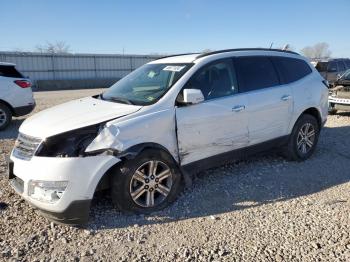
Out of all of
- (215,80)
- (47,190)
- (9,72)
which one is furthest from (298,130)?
(9,72)

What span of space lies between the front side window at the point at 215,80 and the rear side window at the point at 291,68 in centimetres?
114

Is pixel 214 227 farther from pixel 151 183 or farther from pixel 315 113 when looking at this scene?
pixel 315 113

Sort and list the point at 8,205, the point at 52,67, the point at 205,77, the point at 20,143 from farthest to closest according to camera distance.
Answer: the point at 52,67
the point at 205,77
the point at 8,205
the point at 20,143

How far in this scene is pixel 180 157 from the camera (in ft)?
14.1

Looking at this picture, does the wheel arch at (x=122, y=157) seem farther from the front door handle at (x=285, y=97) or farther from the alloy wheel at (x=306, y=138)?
the alloy wheel at (x=306, y=138)

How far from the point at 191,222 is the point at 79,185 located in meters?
1.27

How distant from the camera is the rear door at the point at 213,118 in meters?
4.27

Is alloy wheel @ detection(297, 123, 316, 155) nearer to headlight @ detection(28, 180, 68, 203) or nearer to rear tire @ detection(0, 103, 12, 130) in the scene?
headlight @ detection(28, 180, 68, 203)

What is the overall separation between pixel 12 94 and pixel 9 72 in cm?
62

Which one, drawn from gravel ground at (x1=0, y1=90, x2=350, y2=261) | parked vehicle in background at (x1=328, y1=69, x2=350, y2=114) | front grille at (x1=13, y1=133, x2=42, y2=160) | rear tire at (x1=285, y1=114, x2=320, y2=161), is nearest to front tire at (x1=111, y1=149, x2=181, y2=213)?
gravel ground at (x1=0, y1=90, x2=350, y2=261)

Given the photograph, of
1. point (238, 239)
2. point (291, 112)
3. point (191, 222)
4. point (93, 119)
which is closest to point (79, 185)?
point (93, 119)

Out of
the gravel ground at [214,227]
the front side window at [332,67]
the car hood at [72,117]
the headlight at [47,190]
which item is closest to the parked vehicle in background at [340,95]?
the gravel ground at [214,227]

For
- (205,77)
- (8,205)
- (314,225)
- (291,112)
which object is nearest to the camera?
(314,225)

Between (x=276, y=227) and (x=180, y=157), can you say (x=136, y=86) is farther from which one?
(x=276, y=227)
